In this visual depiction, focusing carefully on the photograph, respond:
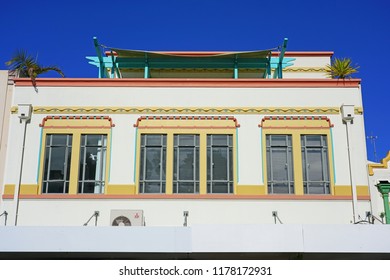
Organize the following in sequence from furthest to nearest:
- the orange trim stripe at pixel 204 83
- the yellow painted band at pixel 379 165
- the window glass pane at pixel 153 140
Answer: the orange trim stripe at pixel 204 83
the window glass pane at pixel 153 140
the yellow painted band at pixel 379 165

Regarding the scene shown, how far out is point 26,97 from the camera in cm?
1608

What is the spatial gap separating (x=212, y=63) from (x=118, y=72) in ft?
12.2

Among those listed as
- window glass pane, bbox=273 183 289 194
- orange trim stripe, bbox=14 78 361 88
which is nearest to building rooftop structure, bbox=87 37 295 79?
orange trim stripe, bbox=14 78 361 88

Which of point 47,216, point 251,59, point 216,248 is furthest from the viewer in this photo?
point 251,59

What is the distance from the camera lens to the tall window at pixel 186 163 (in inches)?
610

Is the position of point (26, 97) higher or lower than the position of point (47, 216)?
higher

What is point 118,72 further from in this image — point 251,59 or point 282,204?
point 282,204

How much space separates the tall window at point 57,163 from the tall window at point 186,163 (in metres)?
3.27

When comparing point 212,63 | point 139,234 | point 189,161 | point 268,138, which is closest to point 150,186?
point 189,161

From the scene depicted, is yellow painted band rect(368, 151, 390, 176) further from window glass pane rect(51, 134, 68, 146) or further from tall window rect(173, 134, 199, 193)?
window glass pane rect(51, 134, 68, 146)

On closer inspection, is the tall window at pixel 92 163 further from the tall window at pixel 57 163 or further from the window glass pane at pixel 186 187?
the window glass pane at pixel 186 187

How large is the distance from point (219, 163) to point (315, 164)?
2.94 meters

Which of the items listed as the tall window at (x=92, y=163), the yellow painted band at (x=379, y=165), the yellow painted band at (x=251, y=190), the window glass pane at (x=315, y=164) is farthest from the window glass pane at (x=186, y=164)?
the yellow painted band at (x=379, y=165)

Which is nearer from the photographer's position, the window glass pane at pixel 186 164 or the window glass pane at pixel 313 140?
the window glass pane at pixel 186 164
